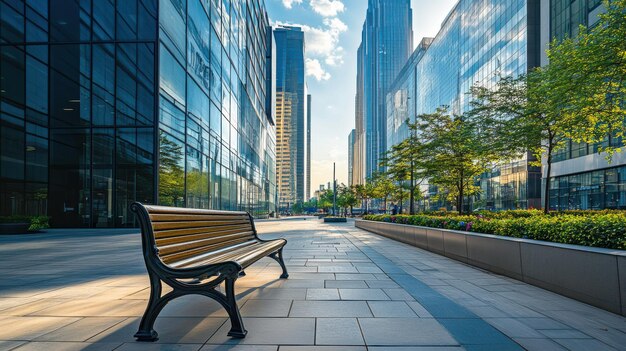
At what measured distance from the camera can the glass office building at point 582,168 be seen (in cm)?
2695

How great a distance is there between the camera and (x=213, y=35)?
23.5m

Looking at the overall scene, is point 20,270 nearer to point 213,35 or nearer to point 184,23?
point 184,23

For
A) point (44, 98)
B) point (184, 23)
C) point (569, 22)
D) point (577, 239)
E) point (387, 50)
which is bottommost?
point (577, 239)

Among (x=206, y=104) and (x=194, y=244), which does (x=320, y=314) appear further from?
(x=206, y=104)

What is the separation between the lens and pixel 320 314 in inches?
150

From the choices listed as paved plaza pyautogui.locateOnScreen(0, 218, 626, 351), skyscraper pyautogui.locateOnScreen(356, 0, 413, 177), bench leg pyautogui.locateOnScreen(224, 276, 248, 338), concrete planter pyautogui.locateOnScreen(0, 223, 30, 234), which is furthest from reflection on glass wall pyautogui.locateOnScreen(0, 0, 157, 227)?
skyscraper pyautogui.locateOnScreen(356, 0, 413, 177)

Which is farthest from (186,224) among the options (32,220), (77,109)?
(77,109)

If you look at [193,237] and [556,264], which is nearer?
[193,237]

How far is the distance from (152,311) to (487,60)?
56.2 metres

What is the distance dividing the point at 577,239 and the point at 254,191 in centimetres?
3755

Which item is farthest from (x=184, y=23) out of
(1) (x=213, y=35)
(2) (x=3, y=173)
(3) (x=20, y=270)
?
(3) (x=20, y=270)

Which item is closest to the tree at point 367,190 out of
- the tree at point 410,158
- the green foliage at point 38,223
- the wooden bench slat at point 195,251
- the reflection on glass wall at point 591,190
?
the tree at point 410,158

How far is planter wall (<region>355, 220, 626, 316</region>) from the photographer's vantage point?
12.8 ft

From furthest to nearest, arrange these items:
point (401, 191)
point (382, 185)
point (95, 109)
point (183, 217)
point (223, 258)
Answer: point (382, 185) < point (401, 191) < point (95, 109) < point (183, 217) < point (223, 258)
